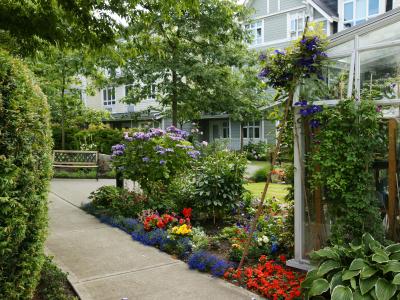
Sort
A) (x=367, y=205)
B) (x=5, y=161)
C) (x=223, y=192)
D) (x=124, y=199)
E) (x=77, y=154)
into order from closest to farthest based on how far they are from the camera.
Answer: (x=5, y=161) < (x=367, y=205) < (x=223, y=192) < (x=124, y=199) < (x=77, y=154)

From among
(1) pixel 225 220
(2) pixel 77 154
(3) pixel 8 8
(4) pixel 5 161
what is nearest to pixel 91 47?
(3) pixel 8 8

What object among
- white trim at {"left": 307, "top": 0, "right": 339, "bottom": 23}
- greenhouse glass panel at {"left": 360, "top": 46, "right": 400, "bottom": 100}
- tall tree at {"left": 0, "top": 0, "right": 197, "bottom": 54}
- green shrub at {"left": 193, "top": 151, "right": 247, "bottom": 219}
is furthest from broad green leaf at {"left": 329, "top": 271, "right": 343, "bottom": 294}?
white trim at {"left": 307, "top": 0, "right": 339, "bottom": 23}

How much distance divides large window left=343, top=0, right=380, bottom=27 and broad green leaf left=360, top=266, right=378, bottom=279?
18942mm

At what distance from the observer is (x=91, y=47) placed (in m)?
5.67

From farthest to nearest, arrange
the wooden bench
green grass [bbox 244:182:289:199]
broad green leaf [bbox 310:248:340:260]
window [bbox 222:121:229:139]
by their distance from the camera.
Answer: window [bbox 222:121:229:139], the wooden bench, green grass [bbox 244:182:289:199], broad green leaf [bbox 310:248:340:260]

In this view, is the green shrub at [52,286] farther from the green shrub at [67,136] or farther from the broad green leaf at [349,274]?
the green shrub at [67,136]

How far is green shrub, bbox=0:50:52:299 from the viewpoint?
9.83 feet

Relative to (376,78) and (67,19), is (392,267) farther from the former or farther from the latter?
(67,19)

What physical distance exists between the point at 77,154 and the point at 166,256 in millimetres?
10005

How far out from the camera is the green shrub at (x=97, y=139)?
18.1m

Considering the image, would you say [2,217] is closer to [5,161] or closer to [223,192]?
[5,161]

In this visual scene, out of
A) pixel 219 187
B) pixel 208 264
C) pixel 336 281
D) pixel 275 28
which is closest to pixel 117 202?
pixel 219 187

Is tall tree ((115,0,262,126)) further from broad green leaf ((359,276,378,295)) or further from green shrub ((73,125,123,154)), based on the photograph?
broad green leaf ((359,276,378,295))

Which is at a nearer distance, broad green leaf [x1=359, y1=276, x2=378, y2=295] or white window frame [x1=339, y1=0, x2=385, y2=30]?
broad green leaf [x1=359, y1=276, x2=378, y2=295]
